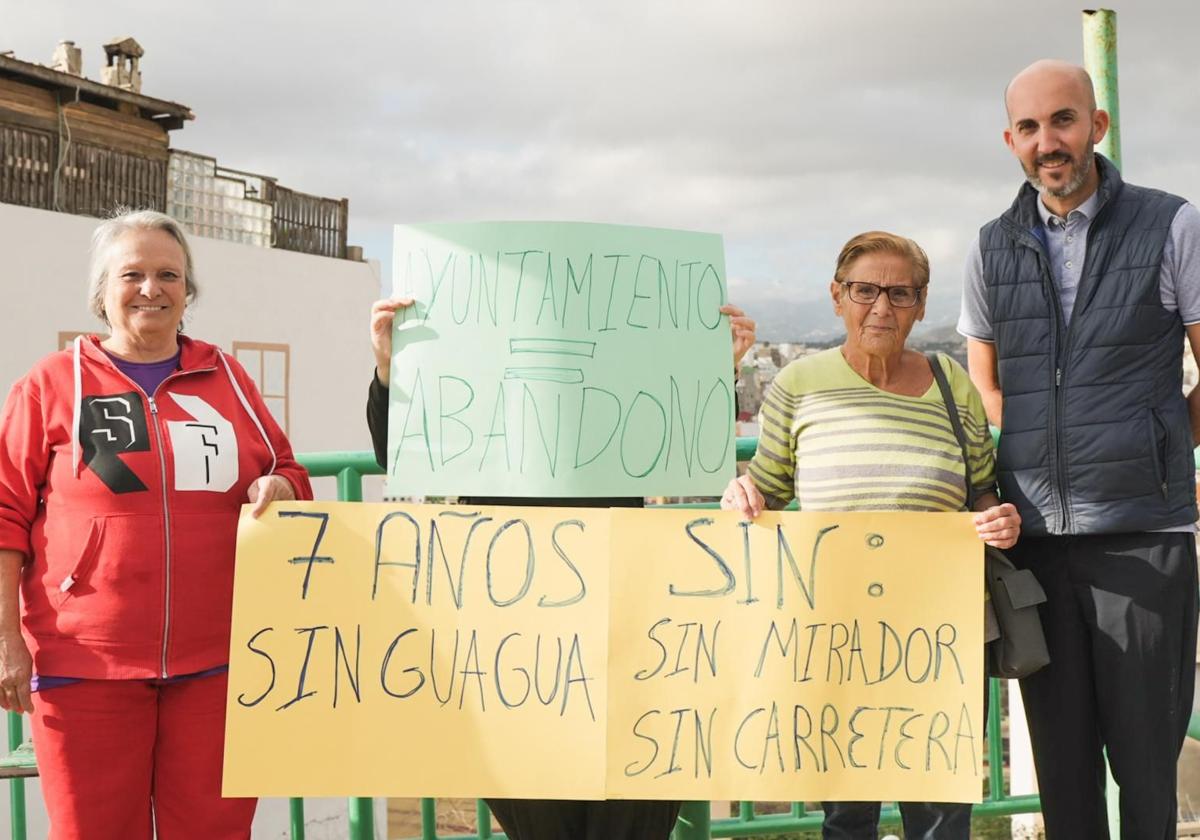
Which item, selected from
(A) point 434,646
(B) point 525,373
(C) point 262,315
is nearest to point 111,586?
(A) point 434,646

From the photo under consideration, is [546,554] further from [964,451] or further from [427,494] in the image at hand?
[964,451]

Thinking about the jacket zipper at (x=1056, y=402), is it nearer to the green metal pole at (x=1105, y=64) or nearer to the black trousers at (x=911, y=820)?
the black trousers at (x=911, y=820)

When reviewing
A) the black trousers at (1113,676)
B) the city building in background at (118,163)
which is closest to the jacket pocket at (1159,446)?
the black trousers at (1113,676)

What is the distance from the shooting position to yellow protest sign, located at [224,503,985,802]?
8.11ft

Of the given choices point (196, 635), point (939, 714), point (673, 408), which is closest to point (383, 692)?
point (196, 635)

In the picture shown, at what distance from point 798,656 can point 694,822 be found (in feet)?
3.11

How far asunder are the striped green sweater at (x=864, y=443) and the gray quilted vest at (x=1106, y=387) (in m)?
0.12

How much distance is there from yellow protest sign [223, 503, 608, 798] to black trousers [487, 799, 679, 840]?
0.13 m

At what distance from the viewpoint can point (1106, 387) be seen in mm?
2494

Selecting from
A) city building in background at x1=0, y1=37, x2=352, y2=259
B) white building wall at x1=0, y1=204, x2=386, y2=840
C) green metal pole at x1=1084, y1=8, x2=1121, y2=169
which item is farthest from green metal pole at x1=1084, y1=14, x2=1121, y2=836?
city building in background at x1=0, y1=37, x2=352, y2=259

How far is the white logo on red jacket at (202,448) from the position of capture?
2475 millimetres

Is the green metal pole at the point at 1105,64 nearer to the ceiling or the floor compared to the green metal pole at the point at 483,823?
nearer to the ceiling

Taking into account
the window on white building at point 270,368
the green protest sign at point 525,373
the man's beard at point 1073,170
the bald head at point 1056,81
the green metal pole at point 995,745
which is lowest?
the green metal pole at point 995,745

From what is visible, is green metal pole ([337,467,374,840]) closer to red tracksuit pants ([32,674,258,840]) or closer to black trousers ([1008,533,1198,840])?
red tracksuit pants ([32,674,258,840])
